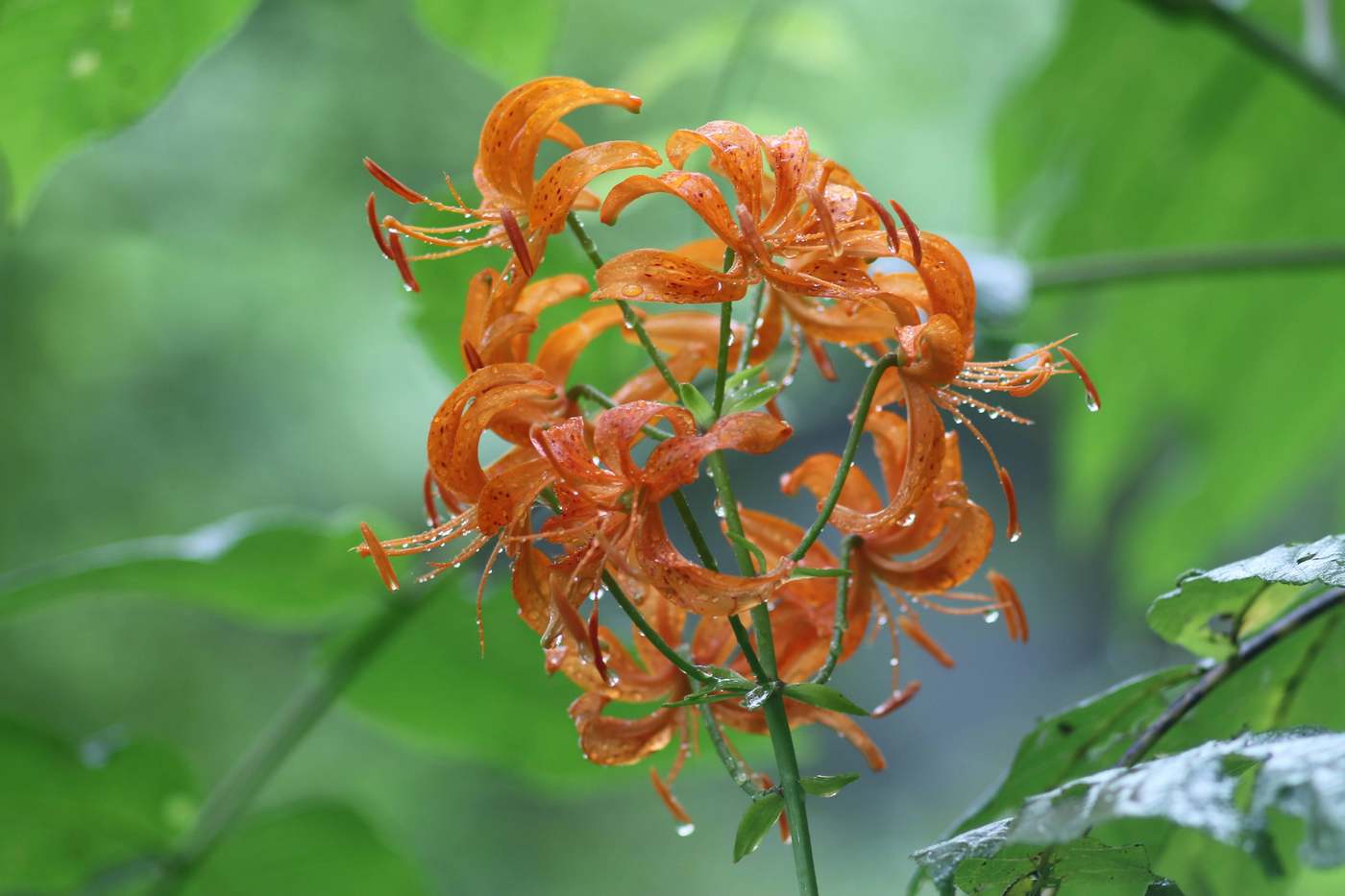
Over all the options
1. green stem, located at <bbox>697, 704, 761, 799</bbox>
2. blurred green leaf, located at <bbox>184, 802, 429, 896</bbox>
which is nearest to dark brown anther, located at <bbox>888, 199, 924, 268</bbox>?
green stem, located at <bbox>697, 704, 761, 799</bbox>

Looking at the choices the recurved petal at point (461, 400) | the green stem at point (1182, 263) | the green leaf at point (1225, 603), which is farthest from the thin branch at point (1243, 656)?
the green stem at point (1182, 263)

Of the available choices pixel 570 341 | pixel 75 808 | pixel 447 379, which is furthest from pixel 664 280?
pixel 75 808

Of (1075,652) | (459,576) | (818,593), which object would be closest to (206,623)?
(1075,652)

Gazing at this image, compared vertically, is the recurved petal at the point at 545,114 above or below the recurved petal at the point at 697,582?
above

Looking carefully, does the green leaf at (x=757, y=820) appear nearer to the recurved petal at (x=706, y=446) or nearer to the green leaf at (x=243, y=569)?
the recurved petal at (x=706, y=446)

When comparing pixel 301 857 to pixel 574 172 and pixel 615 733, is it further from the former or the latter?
pixel 574 172

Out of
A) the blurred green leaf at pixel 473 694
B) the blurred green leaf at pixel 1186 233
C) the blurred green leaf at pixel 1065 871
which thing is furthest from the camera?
the blurred green leaf at pixel 1186 233
